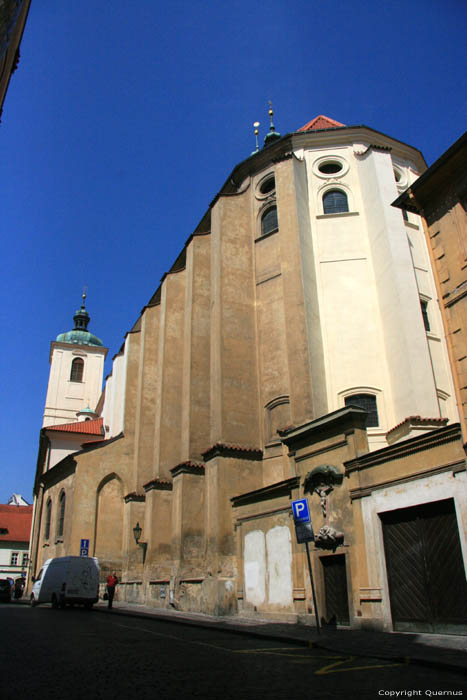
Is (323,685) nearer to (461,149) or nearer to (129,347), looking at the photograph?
(461,149)

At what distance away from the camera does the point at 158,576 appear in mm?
21734

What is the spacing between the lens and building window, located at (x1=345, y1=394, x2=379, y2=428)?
61.4ft

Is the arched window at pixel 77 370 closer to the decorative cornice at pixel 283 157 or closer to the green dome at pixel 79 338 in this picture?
the green dome at pixel 79 338

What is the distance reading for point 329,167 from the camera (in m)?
24.2

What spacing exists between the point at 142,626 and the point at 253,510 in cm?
438

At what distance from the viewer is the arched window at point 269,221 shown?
23531mm

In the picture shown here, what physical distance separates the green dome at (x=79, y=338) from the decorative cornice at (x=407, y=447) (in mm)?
50804

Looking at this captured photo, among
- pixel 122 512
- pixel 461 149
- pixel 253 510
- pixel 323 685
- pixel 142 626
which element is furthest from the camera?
pixel 122 512

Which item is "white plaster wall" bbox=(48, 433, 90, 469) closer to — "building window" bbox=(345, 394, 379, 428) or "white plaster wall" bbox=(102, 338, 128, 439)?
"white plaster wall" bbox=(102, 338, 128, 439)

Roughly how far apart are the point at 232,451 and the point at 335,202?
457 inches

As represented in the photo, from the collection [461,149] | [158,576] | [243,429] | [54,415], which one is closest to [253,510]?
[243,429]

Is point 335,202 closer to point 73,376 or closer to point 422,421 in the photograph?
point 422,421

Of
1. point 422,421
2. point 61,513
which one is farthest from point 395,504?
point 61,513

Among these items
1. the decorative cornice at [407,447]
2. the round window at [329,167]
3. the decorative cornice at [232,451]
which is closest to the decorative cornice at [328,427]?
the decorative cornice at [407,447]
